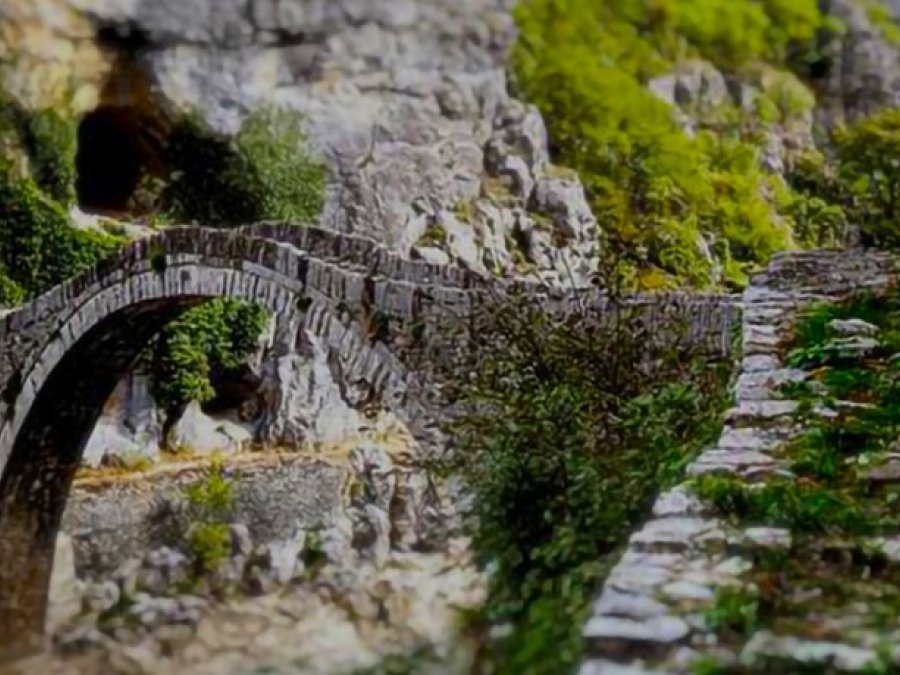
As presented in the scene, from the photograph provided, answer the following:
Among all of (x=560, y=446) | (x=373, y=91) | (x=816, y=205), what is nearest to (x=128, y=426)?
(x=373, y=91)

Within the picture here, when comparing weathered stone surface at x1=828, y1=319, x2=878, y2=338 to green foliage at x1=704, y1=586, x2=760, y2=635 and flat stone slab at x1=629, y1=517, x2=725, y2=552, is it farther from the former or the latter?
green foliage at x1=704, y1=586, x2=760, y2=635

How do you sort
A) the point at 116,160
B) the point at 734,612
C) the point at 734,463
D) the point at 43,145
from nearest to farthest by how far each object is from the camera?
the point at 734,612 → the point at 734,463 → the point at 116,160 → the point at 43,145

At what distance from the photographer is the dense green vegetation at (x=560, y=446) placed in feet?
7.08

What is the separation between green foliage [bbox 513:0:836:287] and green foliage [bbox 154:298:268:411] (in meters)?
1.07

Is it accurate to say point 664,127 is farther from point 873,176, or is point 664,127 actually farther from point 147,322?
point 147,322

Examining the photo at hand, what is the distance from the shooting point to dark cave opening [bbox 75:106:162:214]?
3.98 metres

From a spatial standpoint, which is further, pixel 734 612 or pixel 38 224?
pixel 38 224

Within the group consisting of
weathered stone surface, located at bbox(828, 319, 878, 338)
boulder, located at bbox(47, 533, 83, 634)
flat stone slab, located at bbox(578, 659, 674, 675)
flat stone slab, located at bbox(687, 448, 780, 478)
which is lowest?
boulder, located at bbox(47, 533, 83, 634)

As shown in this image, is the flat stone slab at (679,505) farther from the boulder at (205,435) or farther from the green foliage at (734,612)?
the boulder at (205,435)

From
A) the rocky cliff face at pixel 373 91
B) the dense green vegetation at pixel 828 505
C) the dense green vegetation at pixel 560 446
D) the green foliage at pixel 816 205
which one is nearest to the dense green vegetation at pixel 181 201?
the rocky cliff face at pixel 373 91

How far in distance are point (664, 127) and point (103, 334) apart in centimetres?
192

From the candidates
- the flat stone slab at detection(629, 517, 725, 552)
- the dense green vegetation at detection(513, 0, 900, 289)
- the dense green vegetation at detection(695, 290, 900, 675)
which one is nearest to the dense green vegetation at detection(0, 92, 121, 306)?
the dense green vegetation at detection(513, 0, 900, 289)

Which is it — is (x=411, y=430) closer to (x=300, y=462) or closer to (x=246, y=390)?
(x=300, y=462)

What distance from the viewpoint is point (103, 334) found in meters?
4.13
